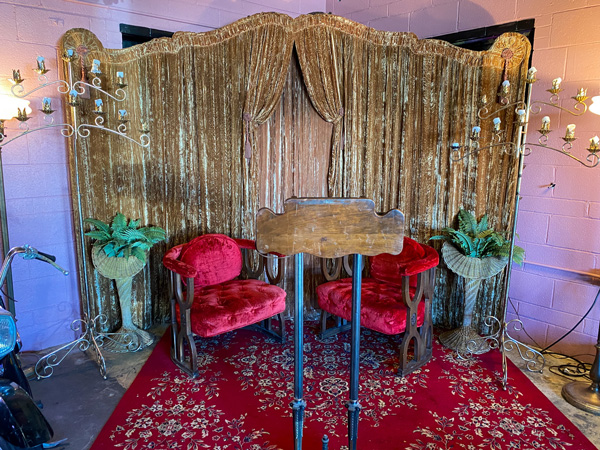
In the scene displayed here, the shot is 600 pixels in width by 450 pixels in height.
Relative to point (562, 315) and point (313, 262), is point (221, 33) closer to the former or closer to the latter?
point (313, 262)

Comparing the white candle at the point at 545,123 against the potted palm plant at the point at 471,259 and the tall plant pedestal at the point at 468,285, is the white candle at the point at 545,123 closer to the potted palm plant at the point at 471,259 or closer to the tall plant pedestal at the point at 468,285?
the potted palm plant at the point at 471,259

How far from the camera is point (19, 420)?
6.24 feet

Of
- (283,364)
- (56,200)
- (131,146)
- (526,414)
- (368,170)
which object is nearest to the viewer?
(526,414)

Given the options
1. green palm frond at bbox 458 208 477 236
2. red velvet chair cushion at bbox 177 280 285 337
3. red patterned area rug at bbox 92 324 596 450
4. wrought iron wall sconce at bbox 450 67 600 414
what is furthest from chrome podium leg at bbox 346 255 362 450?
green palm frond at bbox 458 208 477 236

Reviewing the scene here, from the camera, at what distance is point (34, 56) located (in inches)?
123

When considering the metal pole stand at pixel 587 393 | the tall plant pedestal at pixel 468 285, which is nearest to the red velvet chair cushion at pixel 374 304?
the tall plant pedestal at pixel 468 285

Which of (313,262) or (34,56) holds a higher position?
(34,56)

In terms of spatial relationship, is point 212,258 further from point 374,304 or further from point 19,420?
point 19,420

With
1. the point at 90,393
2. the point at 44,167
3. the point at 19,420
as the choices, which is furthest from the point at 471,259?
the point at 44,167

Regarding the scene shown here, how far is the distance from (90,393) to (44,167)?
5.43 feet

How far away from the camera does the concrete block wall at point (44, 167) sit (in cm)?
307

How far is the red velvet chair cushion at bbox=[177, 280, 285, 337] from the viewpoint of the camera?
2893 mm

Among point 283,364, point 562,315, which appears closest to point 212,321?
point 283,364

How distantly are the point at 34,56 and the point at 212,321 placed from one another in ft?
7.41
